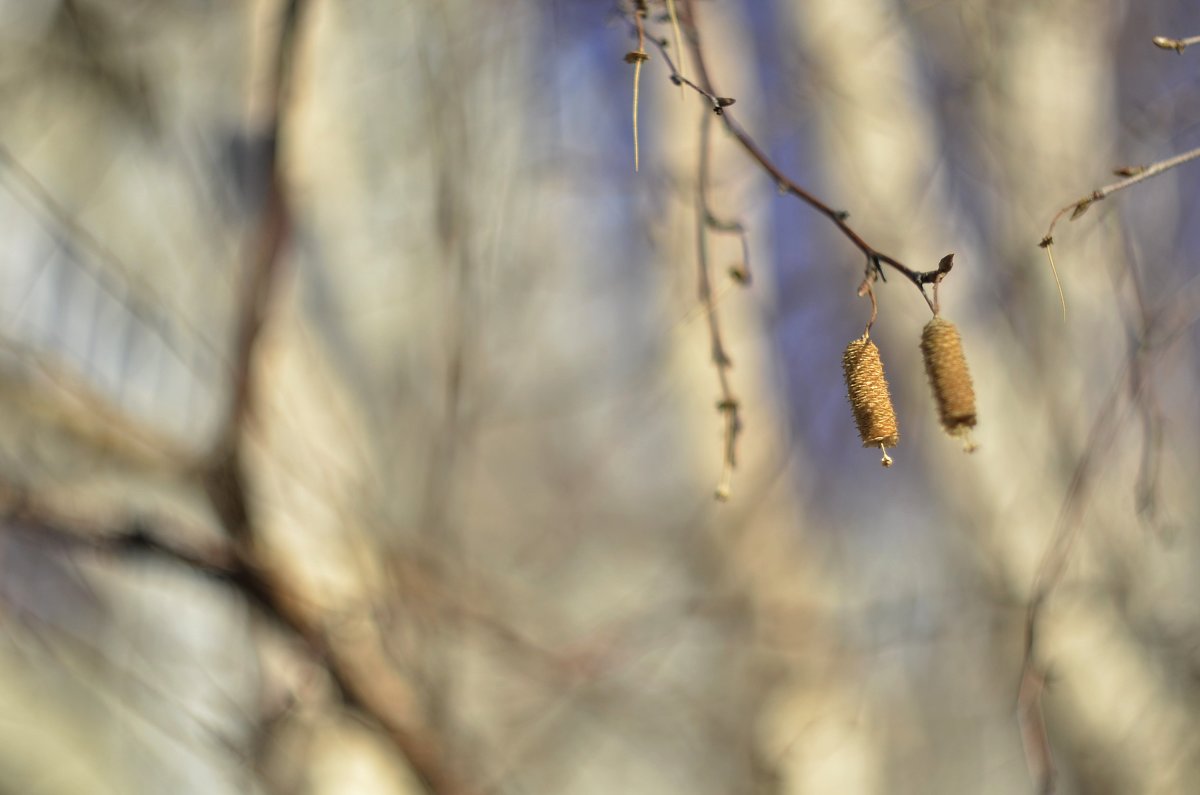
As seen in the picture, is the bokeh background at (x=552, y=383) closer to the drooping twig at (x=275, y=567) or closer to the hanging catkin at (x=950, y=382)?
the drooping twig at (x=275, y=567)

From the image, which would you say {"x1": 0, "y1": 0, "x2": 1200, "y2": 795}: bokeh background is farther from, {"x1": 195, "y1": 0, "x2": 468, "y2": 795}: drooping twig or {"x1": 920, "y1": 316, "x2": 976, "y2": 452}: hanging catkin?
{"x1": 920, "y1": 316, "x2": 976, "y2": 452}: hanging catkin

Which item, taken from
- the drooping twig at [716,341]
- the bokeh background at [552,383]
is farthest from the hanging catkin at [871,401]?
the bokeh background at [552,383]

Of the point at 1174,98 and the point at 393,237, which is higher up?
the point at 1174,98

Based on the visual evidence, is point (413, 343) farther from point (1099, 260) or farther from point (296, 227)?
point (1099, 260)

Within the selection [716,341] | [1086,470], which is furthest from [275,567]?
[1086,470]

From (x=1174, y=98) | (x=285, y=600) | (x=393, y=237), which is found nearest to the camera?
(x=285, y=600)

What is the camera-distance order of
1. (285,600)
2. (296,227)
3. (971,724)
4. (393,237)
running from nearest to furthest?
(285,600) < (296,227) < (393,237) < (971,724)

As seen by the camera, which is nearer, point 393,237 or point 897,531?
point 393,237

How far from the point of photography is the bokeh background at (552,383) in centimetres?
135

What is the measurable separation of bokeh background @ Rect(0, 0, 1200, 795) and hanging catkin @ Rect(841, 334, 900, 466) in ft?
2.08

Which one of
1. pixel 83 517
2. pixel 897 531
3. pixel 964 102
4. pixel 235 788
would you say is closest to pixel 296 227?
pixel 83 517

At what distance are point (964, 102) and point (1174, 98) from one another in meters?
0.44

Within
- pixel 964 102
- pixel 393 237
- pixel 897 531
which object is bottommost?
pixel 897 531

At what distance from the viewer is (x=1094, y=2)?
161 centimetres
